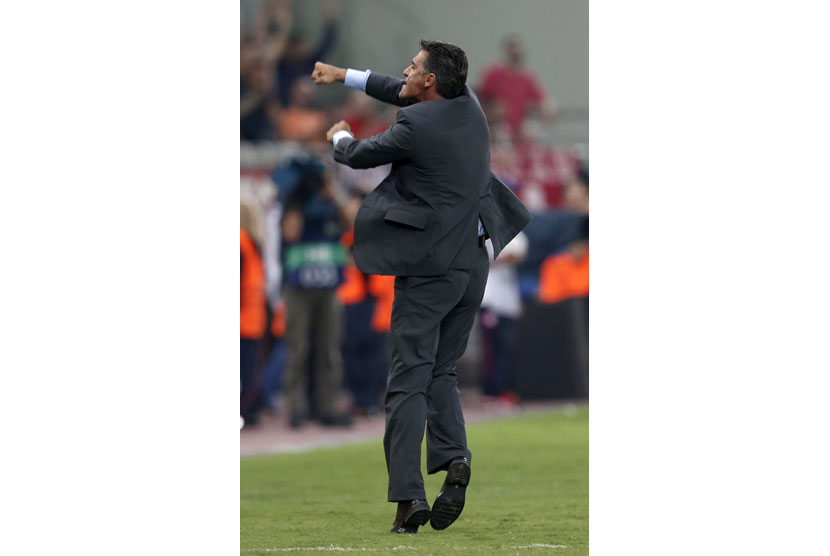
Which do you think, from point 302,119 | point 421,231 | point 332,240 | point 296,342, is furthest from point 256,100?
point 421,231

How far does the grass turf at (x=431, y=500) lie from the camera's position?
5.92 meters

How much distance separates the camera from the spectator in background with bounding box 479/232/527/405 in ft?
43.2

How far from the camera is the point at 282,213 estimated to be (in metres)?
11.3

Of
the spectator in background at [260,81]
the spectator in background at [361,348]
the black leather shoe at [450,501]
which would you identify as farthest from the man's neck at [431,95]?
the spectator in background at [260,81]

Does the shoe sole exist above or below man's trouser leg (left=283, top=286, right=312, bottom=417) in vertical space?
below

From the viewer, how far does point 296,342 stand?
1134cm

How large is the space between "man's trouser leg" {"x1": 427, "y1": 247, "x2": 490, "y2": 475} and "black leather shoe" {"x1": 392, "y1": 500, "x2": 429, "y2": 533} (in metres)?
0.25

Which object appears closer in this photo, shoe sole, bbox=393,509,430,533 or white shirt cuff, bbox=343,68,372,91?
shoe sole, bbox=393,509,430,533

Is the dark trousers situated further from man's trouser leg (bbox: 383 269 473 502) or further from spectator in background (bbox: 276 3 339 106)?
spectator in background (bbox: 276 3 339 106)

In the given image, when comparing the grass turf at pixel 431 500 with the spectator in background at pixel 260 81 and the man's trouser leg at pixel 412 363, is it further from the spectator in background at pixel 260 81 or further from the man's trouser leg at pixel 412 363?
the spectator in background at pixel 260 81

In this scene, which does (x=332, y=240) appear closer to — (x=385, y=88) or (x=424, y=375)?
(x=385, y=88)

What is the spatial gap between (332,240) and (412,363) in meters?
5.24

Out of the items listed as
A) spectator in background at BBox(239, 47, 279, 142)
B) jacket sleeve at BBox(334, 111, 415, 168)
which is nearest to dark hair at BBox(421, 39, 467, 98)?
jacket sleeve at BBox(334, 111, 415, 168)

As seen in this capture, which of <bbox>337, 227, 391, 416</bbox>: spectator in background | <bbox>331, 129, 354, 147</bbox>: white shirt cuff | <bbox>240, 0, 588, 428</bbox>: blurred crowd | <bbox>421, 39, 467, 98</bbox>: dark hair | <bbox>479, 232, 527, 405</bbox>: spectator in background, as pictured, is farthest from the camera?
<bbox>479, 232, 527, 405</bbox>: spectator in background
